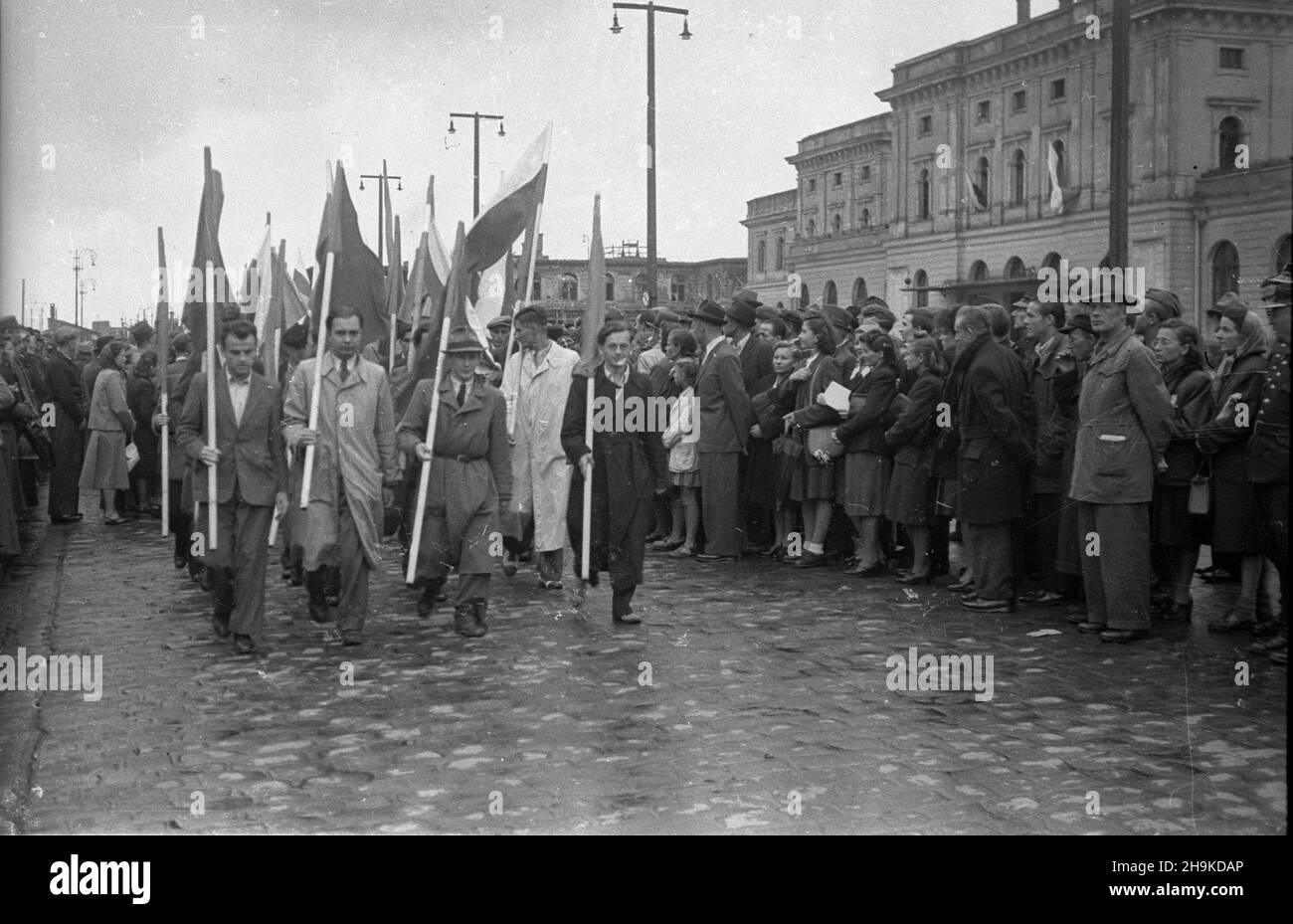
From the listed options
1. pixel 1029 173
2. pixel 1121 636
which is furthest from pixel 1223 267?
pixel 1121 636

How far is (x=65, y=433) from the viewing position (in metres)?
16.5

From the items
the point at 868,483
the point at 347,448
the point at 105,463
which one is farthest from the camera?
the point at 105,463

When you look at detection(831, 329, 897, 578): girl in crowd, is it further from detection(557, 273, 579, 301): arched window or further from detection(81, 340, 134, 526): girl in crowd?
detection(557, 273, 579, 301): arched window

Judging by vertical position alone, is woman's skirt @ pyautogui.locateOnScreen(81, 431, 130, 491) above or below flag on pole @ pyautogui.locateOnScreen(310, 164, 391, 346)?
below

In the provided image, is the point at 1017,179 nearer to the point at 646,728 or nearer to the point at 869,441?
the point at 869,441

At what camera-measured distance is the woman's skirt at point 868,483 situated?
1179cm

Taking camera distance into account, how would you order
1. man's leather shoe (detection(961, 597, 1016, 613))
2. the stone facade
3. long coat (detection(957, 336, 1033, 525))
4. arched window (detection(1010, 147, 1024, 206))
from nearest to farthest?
long coat (detection(957, 336, 1033, 525))
man's leather shoe (detection(961, 597, 1016, 613))
the stone facade
arched window (detection(1010, 147, 1024, 206))

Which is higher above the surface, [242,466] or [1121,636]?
[242,466]

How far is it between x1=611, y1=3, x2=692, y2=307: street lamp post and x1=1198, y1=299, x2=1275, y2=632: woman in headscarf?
14937 mm

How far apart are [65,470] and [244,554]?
29.7 ft

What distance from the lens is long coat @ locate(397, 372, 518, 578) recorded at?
9305 millimetres

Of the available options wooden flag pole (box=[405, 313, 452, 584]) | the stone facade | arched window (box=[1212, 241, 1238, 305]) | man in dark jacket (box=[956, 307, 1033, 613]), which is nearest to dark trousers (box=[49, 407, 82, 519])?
wooden flag pole (box=[405, 313, 452, 584])

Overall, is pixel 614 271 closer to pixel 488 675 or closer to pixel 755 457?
pixel 755 457

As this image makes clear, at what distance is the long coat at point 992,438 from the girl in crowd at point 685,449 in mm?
3441
